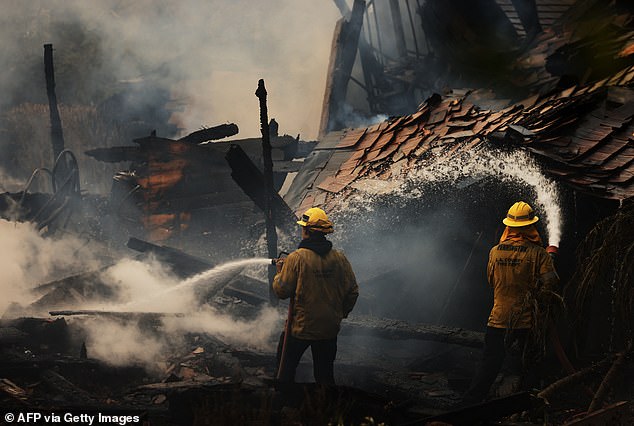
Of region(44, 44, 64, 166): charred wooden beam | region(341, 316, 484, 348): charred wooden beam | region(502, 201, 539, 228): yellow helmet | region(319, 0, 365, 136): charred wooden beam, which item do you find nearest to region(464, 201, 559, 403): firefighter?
region(502, 201, 539, 228): yellow helmet

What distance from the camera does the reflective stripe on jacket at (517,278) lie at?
254 inches

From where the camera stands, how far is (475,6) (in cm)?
1622

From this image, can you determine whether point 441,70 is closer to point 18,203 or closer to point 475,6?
point 475,6

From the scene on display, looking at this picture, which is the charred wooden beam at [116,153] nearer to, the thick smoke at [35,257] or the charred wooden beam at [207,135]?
the charred wooden beam at [207,135]

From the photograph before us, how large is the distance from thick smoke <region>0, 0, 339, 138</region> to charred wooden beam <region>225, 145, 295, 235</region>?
51.9 ft

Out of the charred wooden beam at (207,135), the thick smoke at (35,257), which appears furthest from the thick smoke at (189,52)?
the thick smoke at (35,257)

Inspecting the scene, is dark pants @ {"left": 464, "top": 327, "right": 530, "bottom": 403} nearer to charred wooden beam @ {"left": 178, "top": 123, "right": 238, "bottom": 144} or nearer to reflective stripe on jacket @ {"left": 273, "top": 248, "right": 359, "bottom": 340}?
reflective stripe on jacket @ {"left": 273, "top": 248, "right": 359, "bottom": 340}

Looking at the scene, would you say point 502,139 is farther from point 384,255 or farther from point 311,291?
point 311,291

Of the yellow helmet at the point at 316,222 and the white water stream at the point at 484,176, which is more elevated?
the white water stream at the point at 484,176

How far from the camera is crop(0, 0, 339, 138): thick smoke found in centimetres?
2722

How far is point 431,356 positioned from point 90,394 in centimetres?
392

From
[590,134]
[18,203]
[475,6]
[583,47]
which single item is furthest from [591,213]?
[18,203]

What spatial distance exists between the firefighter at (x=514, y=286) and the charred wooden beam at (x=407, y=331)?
1183mm

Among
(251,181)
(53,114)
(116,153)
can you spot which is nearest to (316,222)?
(251,181)
